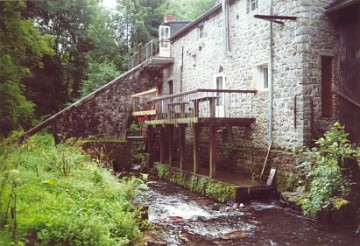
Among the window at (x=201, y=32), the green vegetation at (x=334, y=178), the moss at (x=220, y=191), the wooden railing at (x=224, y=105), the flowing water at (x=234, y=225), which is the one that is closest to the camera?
the flowing water at (x=234, y=225)

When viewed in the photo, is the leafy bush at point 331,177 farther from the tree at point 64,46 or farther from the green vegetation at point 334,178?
the tree at point 64,46

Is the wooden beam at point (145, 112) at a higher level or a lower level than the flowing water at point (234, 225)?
higher

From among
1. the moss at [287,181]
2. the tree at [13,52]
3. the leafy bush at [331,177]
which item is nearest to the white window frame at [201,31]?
the tree at [13,52]

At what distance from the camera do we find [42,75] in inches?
885

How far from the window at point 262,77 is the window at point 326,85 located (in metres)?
1.90

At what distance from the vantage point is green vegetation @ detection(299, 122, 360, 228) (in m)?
7.70

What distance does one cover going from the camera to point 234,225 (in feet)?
26.9

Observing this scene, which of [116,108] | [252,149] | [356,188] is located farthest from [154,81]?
[356,188]

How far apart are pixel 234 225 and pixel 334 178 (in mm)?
2381

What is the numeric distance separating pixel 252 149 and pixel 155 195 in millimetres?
3480

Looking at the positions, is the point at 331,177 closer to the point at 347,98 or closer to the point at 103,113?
the point at 347,98

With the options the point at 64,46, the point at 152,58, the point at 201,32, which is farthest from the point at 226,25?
the point at 64,46

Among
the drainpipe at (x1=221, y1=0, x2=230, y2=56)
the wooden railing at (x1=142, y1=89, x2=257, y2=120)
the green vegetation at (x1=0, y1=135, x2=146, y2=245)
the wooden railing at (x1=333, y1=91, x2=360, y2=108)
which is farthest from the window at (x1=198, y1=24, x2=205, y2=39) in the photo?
the green vegetation at (x1=0, y1=135, x2=146, y2=245)

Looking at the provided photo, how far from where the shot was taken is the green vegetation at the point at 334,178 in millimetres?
7703
